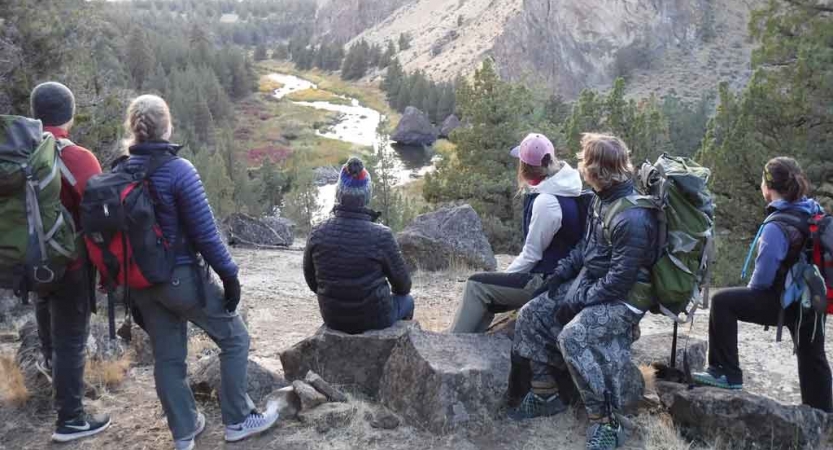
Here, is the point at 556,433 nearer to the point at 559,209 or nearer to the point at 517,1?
the point at 559,209

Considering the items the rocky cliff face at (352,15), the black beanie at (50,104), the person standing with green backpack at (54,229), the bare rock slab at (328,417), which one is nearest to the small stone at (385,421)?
the bare rock slab at (328,417)

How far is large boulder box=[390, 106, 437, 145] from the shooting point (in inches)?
2724

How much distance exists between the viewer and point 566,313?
15.6 feet

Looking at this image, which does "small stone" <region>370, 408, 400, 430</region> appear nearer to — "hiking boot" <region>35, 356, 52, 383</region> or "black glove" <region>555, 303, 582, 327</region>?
"black glove" <region>555, 303, 582, 327</region>

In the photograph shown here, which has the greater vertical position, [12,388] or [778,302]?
[778,302]

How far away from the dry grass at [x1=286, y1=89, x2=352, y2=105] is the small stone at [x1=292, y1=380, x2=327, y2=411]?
88.1 metres

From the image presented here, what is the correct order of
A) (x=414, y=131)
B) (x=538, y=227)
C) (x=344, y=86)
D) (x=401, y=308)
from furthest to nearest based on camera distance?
(x=344, y=86)
(x=414, y=131)
(x=401, y=308)
(x=538, y=227)

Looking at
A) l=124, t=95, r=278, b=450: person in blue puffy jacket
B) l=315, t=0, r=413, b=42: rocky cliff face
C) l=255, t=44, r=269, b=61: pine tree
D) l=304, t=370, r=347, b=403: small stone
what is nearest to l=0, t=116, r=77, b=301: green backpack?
l=124, t=95, r=278, b=450: person in blue puffy jacket

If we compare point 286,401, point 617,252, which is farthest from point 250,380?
point 617,252

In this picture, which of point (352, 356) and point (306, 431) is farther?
point (352, 356)

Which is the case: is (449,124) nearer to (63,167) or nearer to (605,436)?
(605,436)

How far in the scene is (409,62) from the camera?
101 metres

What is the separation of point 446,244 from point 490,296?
5884mm

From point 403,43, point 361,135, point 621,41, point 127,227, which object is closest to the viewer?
point 127,227
